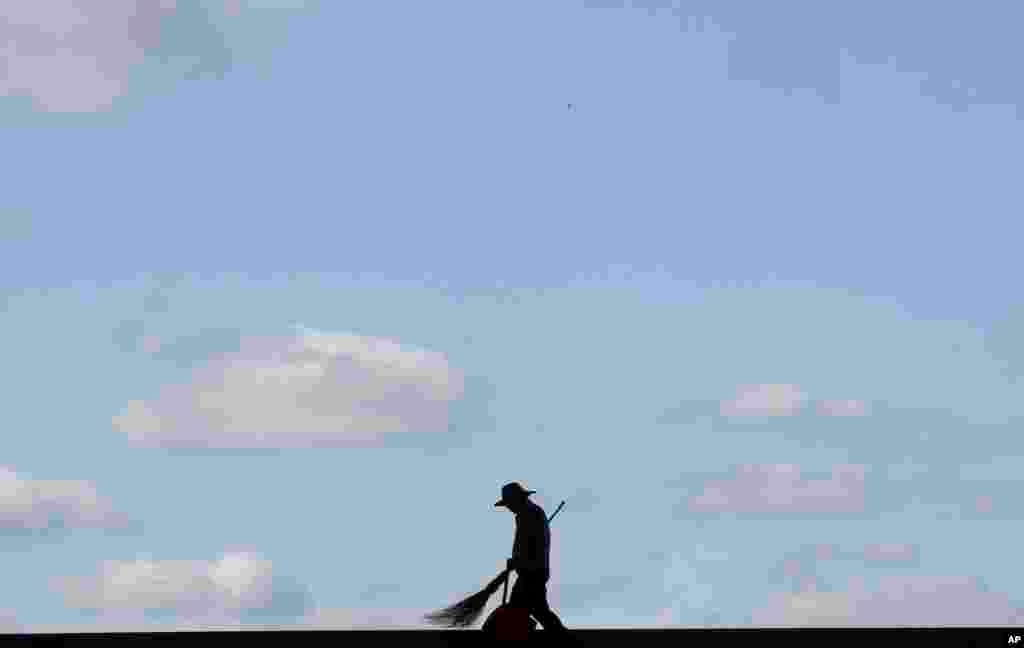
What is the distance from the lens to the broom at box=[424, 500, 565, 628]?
21.2 meters

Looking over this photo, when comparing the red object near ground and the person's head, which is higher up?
the person's head

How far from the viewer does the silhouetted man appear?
66.0ft

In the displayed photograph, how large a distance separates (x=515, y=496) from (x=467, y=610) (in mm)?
2145

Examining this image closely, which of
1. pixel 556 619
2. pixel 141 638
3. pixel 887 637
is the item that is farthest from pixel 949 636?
pixel 141 638

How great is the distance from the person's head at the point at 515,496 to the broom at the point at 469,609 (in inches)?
26.9

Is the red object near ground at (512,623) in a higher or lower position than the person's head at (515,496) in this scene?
lower

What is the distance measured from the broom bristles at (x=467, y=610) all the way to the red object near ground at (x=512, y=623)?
29.4 inches

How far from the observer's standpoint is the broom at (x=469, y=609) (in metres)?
21.2

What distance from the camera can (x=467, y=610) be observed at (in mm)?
21719

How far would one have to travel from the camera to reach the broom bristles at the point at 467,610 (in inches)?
837

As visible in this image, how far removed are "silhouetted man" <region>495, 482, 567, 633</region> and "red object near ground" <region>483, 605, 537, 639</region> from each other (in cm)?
8

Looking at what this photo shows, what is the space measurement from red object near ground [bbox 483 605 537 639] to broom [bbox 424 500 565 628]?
0.67 metres

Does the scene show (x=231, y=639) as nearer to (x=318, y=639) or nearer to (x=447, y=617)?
(x=318, y=639)

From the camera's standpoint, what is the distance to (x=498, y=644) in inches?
802
